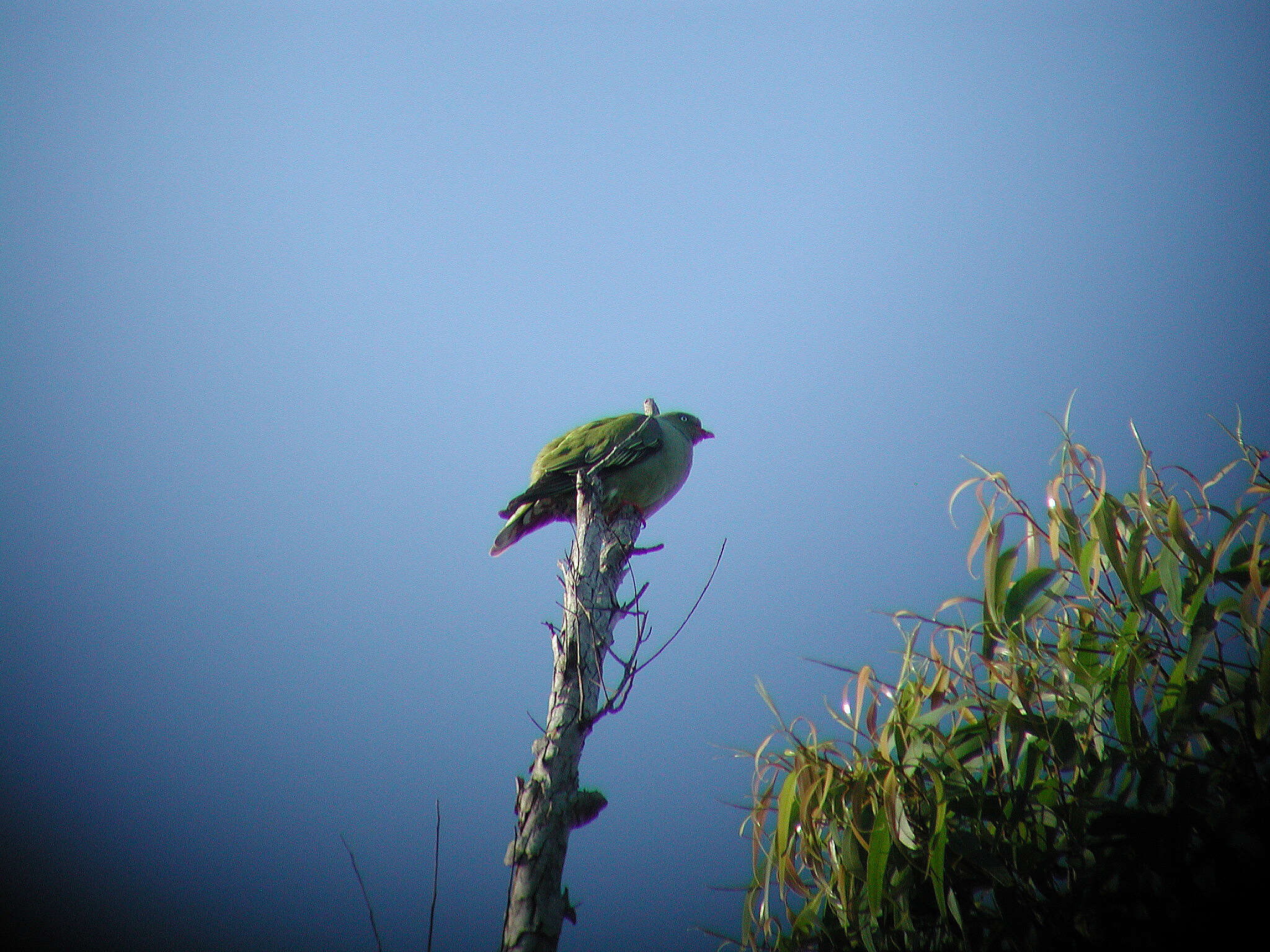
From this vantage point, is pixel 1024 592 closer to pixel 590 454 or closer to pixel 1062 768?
pixel 1062 768

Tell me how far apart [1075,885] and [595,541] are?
201cm

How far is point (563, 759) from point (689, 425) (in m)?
3.47

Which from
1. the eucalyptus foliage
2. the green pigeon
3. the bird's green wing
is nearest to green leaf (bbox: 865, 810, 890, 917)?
the eucalyptus foliage

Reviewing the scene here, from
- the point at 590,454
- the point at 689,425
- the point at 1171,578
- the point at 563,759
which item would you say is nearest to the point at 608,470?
the point at 590,454

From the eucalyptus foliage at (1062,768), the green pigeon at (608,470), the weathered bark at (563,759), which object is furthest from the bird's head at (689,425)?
the eucalyptus foliage at (1062,768)

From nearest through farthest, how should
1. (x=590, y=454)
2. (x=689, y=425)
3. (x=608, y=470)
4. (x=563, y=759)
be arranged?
(x=563, y=759) → (x=608, y=470) → (x=590, y=454) → (x=689, y=425)

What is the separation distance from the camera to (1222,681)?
162cm

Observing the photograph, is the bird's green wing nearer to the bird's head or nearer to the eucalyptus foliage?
the bird's head

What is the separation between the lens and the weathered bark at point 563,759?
201 cm

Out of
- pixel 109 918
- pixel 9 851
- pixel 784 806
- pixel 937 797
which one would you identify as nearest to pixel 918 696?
pixel 937 797

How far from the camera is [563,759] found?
7.50 ft

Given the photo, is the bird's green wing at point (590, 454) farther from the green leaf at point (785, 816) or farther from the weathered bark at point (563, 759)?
the green leaf at point (785, 816)

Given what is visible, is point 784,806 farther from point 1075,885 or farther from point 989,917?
point 1075,885

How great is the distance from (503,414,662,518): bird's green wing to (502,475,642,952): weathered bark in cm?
96
